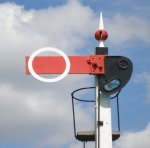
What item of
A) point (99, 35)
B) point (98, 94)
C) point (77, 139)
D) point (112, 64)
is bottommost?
point (77, 139)

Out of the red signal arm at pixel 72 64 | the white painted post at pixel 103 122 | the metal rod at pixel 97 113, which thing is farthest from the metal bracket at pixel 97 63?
the white painted post at pixel 103 122

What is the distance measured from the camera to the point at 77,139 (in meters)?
9.69

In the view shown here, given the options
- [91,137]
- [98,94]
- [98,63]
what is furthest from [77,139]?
[98,63]

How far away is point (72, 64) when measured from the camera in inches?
385

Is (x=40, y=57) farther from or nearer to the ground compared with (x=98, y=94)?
farther from the ground

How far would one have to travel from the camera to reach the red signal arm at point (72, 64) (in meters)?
9.71

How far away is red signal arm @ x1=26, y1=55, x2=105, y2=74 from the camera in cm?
971

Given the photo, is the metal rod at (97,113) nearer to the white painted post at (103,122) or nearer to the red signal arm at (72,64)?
the white painted post at (103,122)

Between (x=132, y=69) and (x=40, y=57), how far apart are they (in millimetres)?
1940

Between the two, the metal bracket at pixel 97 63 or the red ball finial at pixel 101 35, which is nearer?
the metal bracket at pixel 97 63

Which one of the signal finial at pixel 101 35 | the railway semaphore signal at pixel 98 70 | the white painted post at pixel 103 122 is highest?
the signal finial at pixel 101 35

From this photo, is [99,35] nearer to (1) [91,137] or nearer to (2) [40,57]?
(2) [40,57]

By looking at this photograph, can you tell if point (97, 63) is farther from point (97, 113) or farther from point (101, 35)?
point (97, 113)

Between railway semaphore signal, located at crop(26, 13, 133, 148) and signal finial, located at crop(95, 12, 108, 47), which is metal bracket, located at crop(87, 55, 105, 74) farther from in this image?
signal finial, located at crop(95, 12, 108, 47)
